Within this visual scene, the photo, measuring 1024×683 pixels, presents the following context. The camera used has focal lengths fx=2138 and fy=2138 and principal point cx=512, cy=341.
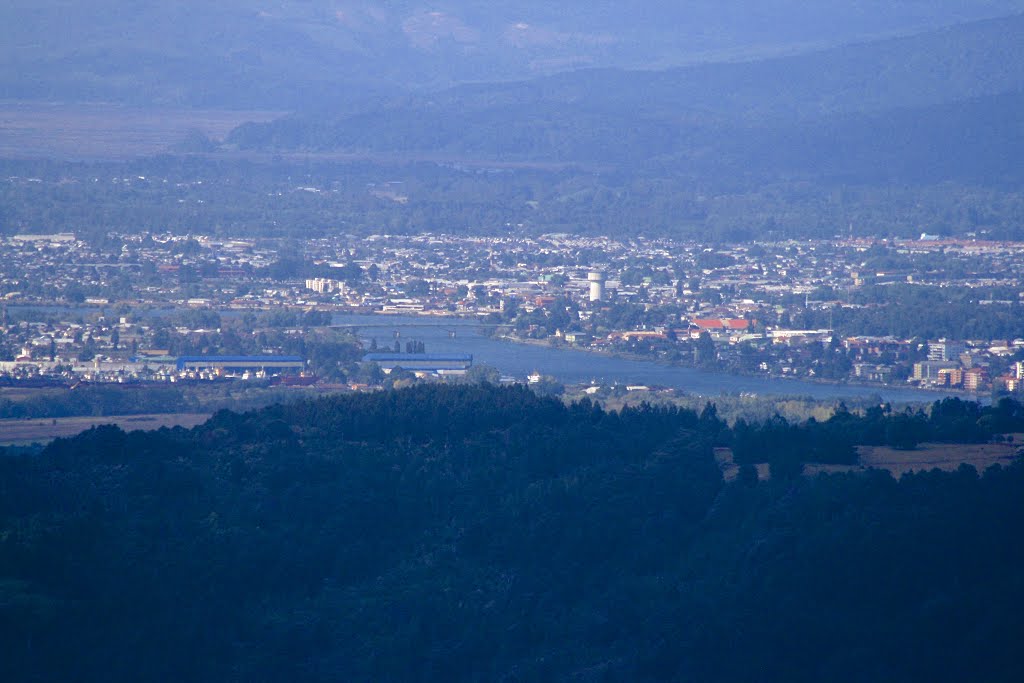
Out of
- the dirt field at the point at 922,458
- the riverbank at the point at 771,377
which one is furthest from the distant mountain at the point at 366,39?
the dirt field at the point at 922,458

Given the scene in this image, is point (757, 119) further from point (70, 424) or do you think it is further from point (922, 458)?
point (922, 458)

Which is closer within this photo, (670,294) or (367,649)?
(367,649)

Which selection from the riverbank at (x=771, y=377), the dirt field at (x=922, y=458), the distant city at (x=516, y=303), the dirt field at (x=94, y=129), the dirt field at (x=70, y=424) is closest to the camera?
the dirt field at (x=922, y=458)

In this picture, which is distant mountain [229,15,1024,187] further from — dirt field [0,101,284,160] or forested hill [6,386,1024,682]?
forested hill [6,386,1024,682]

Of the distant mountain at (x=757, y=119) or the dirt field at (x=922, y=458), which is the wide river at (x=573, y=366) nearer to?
the dirt field at (x=922, y=458)

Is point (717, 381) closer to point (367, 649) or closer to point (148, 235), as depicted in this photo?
point (367, 649)

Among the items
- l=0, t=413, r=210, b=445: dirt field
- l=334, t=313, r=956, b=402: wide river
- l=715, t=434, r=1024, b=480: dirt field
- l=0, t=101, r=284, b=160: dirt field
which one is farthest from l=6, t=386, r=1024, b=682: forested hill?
l=0, t=101, r=284, b=160: dirt field

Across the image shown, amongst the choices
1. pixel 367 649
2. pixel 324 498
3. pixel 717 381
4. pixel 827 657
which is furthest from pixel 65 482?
pixel 717 381
